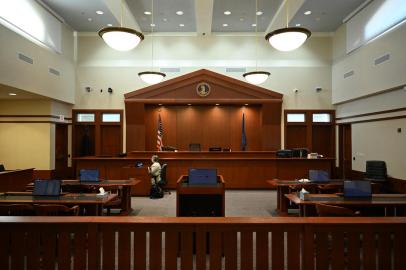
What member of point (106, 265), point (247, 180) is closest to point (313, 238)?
point (106, 265)

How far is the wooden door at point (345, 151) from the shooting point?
10820 mm

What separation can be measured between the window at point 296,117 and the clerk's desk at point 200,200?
8461 mm

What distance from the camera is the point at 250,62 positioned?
11742 millimetres

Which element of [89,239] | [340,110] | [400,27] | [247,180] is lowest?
[247,180]

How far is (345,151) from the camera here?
36.7 feet

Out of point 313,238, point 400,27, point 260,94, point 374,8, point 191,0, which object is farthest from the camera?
point 260,94

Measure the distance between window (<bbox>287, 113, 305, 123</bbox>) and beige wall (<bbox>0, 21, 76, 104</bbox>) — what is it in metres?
8.63

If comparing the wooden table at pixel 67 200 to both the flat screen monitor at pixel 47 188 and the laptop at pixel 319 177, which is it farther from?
the laptop at pixel 319 177

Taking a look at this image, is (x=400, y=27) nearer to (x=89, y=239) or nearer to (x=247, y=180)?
(x=247, y=180)

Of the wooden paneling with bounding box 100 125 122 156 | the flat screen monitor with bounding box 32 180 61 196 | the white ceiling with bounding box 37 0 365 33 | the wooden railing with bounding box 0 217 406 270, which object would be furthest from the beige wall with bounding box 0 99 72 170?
the wooden railing with bounding box 0 217 406 270

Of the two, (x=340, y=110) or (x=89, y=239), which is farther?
(x=340, y=110)

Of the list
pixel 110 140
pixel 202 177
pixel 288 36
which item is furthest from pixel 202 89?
pixel 202 177

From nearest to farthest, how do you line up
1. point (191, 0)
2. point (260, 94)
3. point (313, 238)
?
point (313, 238)
point (191, 0)
point (260, 94)

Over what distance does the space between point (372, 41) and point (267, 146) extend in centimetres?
494
